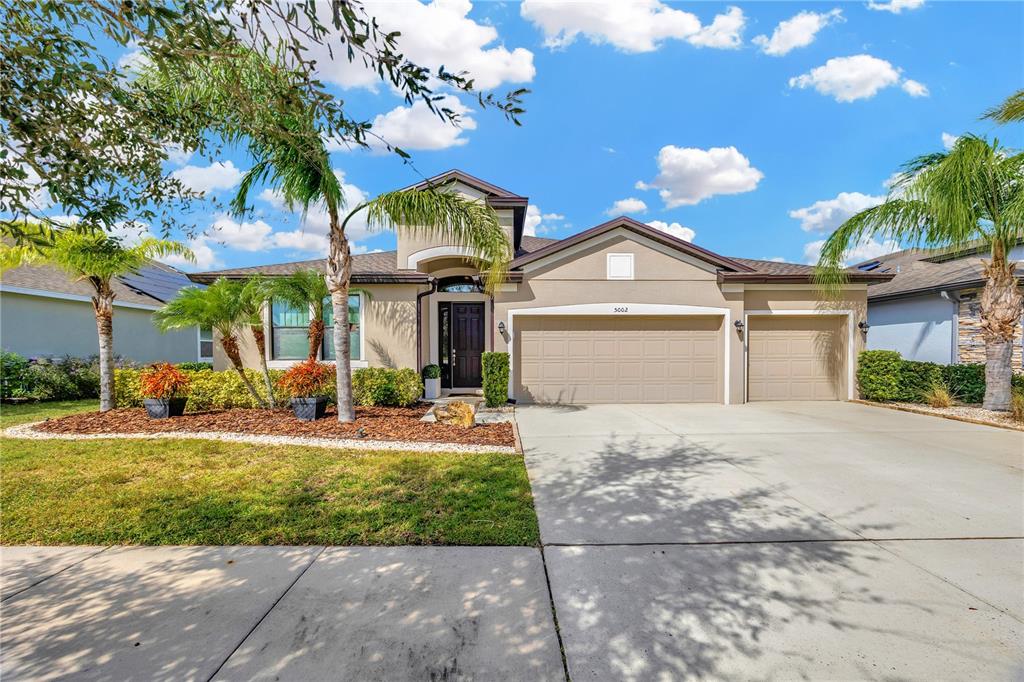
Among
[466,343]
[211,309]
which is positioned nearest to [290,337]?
[211,309]

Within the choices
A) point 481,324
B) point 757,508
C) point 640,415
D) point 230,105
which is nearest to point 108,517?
point 230,105

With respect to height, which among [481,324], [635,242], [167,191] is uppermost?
[635,242]

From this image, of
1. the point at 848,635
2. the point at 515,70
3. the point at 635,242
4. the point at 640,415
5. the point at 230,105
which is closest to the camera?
the point at 848,635

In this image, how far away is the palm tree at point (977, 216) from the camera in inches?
337

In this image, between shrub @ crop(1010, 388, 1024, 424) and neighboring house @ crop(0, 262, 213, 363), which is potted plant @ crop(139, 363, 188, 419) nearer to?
neighboring house @ crop(0, 262, 213, 363)

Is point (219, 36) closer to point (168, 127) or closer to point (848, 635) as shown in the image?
point (168, 127)

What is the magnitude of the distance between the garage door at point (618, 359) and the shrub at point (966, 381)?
17.0 feet

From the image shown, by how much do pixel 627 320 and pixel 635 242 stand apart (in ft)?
6.59

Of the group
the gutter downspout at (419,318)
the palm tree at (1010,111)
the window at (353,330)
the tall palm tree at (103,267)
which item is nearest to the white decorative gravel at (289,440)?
the tall palm tree at (103,267)

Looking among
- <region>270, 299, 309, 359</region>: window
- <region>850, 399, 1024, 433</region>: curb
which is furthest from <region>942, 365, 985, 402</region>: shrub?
<region>270, 299, 309, 359</region>: window

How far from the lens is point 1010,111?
28.6 ft

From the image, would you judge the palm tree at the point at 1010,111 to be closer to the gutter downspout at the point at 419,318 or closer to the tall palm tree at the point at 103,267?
the gutter downspout at the point at 419,318

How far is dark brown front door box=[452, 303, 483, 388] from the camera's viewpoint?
13.0 m

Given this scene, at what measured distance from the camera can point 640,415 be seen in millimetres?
9609
